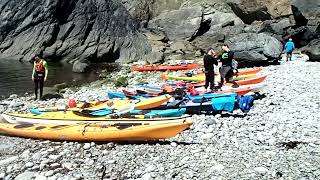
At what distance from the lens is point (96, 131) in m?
10.4

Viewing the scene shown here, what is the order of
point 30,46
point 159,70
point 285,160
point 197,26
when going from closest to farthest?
point 285,160
point 159,70
point 30,46
point 197,26

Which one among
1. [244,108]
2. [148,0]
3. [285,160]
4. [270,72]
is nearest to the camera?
[285,160]

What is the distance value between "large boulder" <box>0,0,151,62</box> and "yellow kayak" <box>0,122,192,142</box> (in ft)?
101

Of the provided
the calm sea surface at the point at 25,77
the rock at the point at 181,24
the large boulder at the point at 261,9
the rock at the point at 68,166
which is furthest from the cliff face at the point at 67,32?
the rock at the point at 68,166

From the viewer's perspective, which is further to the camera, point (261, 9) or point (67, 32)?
point (261, 9)

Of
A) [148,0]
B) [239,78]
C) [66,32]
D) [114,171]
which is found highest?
[148,0]

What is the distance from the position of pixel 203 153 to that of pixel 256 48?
57.4 ft

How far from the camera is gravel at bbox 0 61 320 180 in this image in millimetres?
A: 8273

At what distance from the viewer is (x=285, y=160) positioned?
866 cm

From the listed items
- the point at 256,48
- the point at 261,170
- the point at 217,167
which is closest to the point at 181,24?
the point at 256,48

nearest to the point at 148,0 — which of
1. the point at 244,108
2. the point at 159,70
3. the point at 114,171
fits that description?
the point at 159,70

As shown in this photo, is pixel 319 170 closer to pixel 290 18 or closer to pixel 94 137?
pixel 94 137

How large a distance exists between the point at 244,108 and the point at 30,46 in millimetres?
34812

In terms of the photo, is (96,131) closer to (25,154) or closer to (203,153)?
(25,154)
